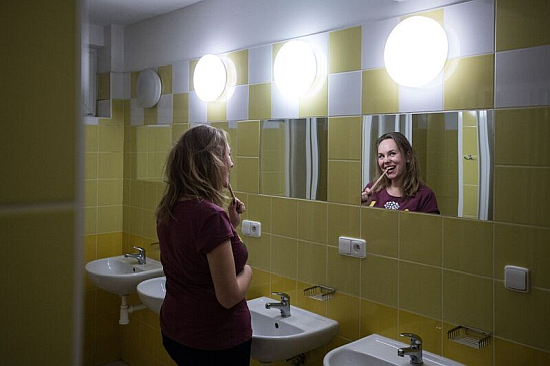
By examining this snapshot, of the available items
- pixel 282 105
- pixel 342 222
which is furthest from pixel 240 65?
pixel 342 222

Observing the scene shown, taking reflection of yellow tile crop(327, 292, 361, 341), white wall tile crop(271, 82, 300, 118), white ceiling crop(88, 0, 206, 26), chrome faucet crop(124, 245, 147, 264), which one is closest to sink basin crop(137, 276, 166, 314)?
chrome faucet crop(124, 245, 147, 264)

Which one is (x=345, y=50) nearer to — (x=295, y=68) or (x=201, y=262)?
(x=295, y=68)

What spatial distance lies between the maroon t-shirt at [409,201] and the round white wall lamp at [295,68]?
576mm

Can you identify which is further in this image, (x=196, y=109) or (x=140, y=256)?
(x=140, y=256)

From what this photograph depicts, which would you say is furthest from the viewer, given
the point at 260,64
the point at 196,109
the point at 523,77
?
the point at 196,109

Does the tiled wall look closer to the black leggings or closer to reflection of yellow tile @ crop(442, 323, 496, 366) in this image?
reflection of yellow tile @ crop(442, 323, 496, 366)

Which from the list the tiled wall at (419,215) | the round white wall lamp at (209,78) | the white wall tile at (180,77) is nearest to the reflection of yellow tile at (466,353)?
the tiled wall at (419,215)

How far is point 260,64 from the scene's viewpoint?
261cm

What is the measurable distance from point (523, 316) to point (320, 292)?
889mm

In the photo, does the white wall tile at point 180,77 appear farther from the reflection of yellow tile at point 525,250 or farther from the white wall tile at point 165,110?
the reflection of yellow tile at point 525,250

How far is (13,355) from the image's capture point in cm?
28

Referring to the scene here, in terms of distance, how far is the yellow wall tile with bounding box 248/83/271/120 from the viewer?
2.56 metres

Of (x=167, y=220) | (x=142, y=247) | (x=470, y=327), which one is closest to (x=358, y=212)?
(x=470, y=327)

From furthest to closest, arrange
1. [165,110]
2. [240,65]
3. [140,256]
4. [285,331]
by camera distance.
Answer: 1. [140,256]
2. [165,110]
3. [240,65]
4. [285,331]
